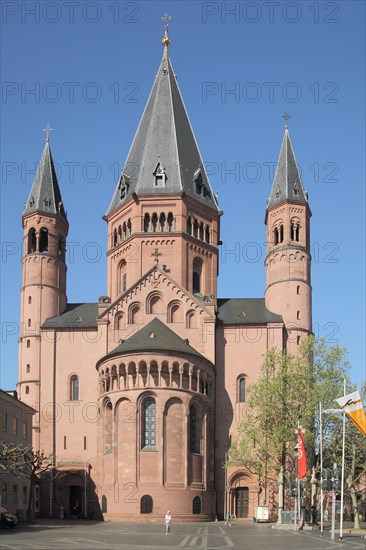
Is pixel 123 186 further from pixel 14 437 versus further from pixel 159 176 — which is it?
pixel 14 437

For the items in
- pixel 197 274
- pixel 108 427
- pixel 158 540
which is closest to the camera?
pixel 158 540

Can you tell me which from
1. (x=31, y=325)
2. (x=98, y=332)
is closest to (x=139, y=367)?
(x=98, y=332)

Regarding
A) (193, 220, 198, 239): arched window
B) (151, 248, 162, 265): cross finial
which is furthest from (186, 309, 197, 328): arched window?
(193, 220, 198, 239): arched window

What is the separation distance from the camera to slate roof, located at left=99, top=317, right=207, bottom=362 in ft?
270

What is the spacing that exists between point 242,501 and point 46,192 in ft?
129

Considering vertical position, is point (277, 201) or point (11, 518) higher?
point (277, 201)

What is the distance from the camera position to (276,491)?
8588 cm

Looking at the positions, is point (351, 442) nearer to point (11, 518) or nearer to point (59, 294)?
point (11, 518)

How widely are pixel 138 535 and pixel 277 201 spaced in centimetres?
4777

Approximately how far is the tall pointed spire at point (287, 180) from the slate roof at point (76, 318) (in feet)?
73.1

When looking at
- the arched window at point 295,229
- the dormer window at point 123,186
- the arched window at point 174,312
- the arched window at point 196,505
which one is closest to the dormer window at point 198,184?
the dormer window at point 123,186

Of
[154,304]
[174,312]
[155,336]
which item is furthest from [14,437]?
[174,312]

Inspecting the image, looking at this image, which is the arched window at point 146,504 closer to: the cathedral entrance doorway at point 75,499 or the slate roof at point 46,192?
the cathedral entrance doorway at point 75,499

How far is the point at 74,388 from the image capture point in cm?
9319
